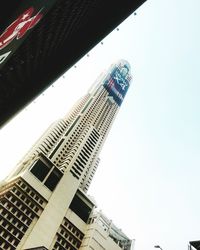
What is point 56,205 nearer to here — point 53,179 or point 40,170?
point 53,179

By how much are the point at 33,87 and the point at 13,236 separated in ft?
182

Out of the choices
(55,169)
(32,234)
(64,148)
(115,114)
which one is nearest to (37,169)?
(55,169)

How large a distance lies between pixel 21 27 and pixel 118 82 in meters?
147

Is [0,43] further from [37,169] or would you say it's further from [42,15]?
[37,169]

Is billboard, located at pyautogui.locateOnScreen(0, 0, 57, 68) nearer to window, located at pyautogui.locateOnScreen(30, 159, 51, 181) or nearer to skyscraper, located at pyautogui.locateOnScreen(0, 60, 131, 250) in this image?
skyscraper, located at pyautogui.locateOnScreen(0, 60, 131, 250)

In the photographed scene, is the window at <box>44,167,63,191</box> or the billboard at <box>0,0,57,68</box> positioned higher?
the window at <box>44,167,63,191</box>

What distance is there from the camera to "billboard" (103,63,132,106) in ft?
485

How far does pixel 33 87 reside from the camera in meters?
13.3

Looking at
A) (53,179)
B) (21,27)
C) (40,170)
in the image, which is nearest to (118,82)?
(53,179)

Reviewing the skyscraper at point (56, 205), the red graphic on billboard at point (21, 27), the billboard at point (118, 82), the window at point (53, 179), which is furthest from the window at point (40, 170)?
the billboard at point (118, 82)

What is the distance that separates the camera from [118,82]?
5955 inches

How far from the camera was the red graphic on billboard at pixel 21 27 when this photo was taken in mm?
6348

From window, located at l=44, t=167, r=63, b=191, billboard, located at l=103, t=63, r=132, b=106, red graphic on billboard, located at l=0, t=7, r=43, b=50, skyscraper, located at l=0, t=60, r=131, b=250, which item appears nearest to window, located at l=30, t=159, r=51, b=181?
skyscraper, located at l=0, t=60, r=131, b=250

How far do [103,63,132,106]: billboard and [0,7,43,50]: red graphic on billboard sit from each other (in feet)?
458
